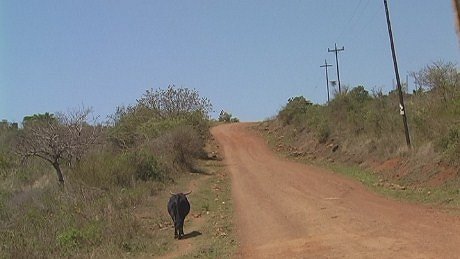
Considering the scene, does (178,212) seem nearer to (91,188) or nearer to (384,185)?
(91,188)

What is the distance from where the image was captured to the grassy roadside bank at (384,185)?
16828 mm

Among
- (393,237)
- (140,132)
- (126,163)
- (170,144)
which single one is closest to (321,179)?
(126,163)

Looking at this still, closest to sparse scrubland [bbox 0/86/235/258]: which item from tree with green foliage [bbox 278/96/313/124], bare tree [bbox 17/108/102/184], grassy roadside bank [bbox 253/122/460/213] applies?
bare tree [bbox 17/108/102/184]

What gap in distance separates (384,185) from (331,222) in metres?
7.80

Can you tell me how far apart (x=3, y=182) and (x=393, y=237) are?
2087 cm

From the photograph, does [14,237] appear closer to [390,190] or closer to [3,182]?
[390,190]

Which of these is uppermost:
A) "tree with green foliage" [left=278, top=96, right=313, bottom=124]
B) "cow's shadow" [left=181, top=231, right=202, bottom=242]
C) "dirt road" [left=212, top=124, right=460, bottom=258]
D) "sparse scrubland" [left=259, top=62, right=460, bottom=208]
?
"tree with green foliage" [left=278, top=96, right=313, bottom=124]

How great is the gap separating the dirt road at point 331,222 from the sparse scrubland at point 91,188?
6.50ft

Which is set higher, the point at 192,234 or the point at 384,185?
the point at 384,185

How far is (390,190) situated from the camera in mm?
20109

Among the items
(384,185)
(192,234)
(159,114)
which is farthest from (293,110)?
(192,234)

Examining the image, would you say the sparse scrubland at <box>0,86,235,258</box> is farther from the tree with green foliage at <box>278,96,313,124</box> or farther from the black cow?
the tree with green foliage at <box>278,96,313,124</box>

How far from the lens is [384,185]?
21469mm

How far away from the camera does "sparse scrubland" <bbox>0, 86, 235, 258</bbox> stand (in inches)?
541
